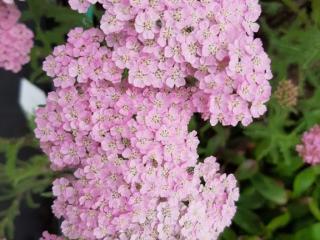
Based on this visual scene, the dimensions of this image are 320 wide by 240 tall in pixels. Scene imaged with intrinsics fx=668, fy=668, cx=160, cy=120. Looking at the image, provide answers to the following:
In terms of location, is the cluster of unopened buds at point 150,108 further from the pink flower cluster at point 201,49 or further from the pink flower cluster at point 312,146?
the pink flower cluster at point 312,146

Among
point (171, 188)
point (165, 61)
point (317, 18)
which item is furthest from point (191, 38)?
point (317, 18)

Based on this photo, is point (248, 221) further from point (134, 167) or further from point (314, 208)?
point (134, 167)

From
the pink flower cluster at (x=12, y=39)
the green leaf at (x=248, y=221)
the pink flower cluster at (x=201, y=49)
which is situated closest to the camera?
the pink flower cluster at (x=201, y=49)

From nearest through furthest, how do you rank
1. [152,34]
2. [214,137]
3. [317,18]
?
[152,34], [317,18], [214,137]

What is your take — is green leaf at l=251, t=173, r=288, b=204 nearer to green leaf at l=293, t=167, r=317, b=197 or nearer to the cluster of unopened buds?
green leaf at l=293, t=167, r=317, b=197

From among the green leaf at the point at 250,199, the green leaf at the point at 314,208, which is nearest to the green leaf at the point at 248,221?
the green leaf at the point at 250,199

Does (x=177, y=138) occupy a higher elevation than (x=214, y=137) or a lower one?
higher

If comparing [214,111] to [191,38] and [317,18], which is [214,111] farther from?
[317,18]
